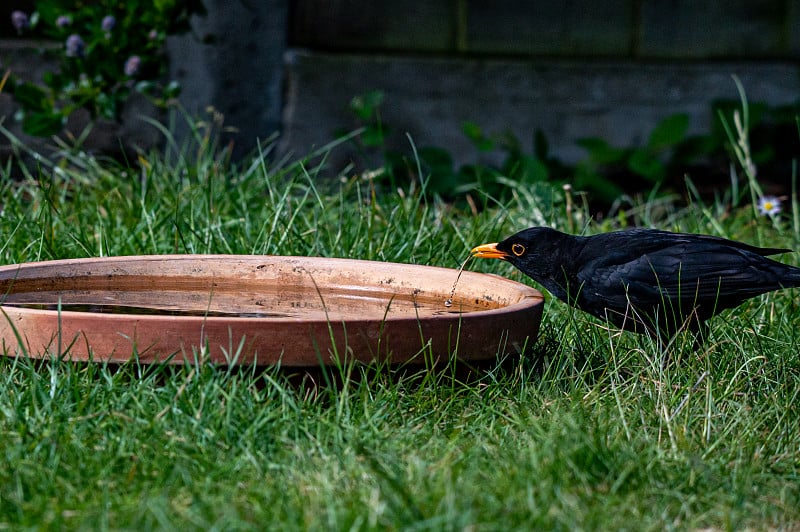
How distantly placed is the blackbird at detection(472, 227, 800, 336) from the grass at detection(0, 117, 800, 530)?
0.09 m

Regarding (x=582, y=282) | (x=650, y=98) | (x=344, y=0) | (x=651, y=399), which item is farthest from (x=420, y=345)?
(x=650, y=98)

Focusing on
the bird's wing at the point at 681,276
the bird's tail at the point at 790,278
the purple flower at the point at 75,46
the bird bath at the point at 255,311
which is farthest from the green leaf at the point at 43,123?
the bird's tail at the point at 790,278

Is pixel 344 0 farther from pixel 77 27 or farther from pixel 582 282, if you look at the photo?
pixel 582 282

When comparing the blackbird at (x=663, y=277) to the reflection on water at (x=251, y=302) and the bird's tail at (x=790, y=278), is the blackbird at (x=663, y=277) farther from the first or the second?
the reflection on water at (x=251, y=302)

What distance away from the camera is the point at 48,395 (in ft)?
8.00

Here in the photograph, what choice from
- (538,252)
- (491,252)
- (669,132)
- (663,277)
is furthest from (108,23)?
(669,132)

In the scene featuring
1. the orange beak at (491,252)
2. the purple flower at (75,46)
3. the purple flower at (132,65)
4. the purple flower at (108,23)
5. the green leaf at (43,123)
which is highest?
the purple flower at (108,23)

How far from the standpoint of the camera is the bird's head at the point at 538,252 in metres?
3.28

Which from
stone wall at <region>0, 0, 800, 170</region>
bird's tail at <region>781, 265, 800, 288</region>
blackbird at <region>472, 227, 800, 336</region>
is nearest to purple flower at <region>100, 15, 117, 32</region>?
stone wall at <region>0, 0, 800, 170</region>

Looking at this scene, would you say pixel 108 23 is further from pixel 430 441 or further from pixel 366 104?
pixel 430 441

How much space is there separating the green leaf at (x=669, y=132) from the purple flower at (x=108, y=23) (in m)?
3.02

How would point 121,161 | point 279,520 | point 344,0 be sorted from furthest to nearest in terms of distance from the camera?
point 344,0
point 121,161
point 279,520

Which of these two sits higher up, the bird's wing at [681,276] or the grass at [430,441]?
the bird's wing at [681,276]

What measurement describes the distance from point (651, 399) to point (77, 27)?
325 cm
